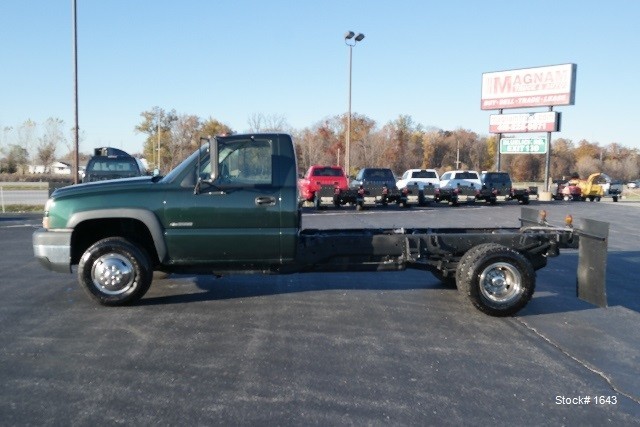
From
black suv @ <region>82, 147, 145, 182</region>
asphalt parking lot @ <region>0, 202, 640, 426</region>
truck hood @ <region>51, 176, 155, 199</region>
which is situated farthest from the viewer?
black suv @ <region>82, 147, 145, 182</region>

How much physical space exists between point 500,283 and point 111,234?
15.6 ft

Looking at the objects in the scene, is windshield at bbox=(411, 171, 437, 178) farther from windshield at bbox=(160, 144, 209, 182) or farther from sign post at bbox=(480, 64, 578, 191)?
windshield at bbox=(160, 144, 209, 182)

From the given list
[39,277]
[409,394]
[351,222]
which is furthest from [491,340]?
[351,222]

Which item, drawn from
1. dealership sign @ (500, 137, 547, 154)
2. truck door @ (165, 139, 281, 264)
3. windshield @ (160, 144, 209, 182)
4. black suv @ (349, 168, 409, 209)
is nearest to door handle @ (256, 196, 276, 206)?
truck door @ (165, 139, 281, 264)

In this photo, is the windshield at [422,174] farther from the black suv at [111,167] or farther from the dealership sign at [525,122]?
the black suv at [111,167]

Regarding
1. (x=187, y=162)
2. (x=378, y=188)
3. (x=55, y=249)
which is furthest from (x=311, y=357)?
(x=378, y=188)

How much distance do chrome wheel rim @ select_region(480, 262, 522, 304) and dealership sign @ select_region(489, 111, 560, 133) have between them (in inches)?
1424

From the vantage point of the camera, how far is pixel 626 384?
4.85 m

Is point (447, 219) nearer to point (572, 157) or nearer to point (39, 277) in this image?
point (39, 277)

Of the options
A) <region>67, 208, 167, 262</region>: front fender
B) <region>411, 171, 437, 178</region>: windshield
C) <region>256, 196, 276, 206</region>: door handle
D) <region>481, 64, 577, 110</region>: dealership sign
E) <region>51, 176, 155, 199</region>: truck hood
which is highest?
<region>481, 64, 577, 110</region>: dealership sign

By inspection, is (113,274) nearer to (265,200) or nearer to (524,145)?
(265,200)

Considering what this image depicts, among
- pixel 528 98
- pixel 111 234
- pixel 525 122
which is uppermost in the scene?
pixel 528 98

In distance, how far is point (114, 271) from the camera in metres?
6.87

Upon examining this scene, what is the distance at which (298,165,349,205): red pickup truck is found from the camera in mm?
24469
